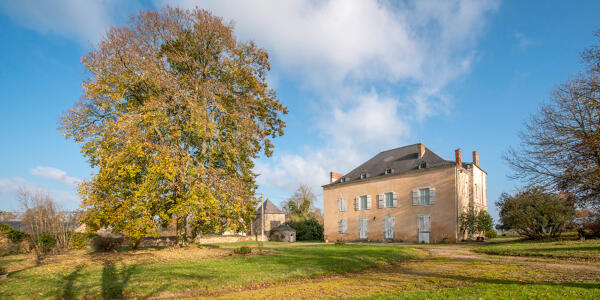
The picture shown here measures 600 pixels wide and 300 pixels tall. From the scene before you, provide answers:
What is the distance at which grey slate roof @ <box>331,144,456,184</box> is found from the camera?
26.0 metres

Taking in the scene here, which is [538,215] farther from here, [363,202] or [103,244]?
[103,244]

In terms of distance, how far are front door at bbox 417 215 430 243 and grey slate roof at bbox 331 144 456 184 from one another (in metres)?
3.84

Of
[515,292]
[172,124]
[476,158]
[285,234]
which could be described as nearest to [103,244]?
[172,124]

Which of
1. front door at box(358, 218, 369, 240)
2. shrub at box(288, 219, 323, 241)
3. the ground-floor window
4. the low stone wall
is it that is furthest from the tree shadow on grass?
shrub at box(288, 219, 323, 241)

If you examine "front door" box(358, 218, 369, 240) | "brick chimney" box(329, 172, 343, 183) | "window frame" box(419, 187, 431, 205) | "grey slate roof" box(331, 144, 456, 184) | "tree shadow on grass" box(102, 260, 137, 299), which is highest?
"grey slate roof" box(331, 144, 456, 184)

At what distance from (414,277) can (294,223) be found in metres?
31.0

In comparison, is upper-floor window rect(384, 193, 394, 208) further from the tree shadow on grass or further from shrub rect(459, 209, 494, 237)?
the tree shadow on grass

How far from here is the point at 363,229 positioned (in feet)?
96.4

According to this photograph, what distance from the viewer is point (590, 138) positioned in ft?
31.9

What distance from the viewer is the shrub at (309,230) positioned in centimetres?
3752

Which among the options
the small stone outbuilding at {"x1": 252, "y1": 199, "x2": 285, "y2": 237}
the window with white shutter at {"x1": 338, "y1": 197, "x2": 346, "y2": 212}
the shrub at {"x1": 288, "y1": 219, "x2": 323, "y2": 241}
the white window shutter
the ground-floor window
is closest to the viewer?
the white window shutter

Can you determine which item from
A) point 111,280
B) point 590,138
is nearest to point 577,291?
point 590,138

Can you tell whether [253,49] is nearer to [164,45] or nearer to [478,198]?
[164,45]

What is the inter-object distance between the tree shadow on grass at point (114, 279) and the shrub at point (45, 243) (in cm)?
716
